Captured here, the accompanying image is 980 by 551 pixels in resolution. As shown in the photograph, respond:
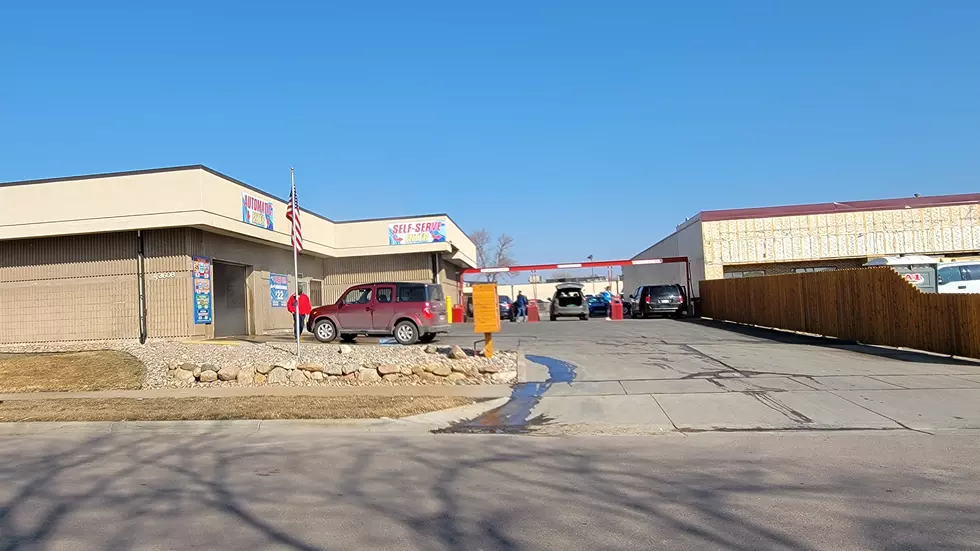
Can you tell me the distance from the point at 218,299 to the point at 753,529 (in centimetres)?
2265

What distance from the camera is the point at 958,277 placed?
20.1m

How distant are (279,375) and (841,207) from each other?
3170 cm

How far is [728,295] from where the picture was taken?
28203 millimetres

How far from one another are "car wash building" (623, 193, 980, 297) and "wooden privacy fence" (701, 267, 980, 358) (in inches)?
413

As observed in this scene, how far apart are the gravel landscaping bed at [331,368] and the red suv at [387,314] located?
7.40 feet

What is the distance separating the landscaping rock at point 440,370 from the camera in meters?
13.3

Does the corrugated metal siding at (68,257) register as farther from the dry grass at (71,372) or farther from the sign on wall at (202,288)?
the dry grass at (71,372)

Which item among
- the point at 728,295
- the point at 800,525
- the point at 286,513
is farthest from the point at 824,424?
the point at 728,295

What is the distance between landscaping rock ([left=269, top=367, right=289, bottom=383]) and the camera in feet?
44.8

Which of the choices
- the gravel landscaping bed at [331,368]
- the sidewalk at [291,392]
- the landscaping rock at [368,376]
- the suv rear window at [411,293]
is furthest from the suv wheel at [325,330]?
the landscaping rock at [368,376]

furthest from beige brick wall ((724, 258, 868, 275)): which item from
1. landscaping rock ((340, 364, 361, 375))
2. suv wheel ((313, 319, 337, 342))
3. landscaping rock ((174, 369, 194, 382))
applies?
landscaping rock ((174, 369, 194, 382))

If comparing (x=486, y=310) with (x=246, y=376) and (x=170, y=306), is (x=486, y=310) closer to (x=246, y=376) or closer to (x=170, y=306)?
(x=246, y=376)

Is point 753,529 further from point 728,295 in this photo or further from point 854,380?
point 728,295

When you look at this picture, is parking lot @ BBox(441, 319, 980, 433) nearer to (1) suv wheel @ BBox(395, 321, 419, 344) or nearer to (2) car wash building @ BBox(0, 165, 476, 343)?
(1) suv wheel @ BBox(395, 321, 419, 344)
